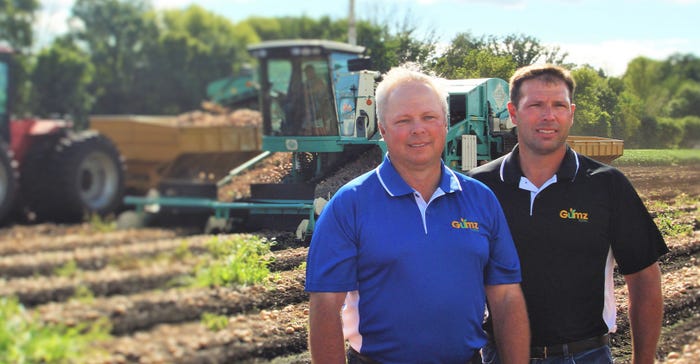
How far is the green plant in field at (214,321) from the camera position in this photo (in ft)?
11.8

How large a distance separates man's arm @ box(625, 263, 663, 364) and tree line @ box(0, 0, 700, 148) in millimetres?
1929

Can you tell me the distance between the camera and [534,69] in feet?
11.9

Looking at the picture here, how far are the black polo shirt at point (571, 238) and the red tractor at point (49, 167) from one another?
1983 millimetres

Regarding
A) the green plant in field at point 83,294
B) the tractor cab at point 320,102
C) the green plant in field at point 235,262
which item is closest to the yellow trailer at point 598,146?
the tractor cab at point 320,102

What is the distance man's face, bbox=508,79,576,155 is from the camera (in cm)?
352

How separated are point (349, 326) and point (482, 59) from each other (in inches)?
107

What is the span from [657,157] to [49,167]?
533 cm

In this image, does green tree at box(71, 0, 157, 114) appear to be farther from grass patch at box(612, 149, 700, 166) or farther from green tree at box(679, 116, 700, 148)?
green tree at box(679, 116, 700, 148)

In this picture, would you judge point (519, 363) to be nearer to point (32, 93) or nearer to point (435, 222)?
point (435, 222)

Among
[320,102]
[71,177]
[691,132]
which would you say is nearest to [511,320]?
[71,177]

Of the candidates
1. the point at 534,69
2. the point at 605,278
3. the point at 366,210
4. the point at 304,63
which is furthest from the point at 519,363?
the point at 304,63

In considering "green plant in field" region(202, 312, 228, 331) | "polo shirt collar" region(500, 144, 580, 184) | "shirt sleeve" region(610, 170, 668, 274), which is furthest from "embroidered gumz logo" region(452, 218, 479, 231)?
"green plant in field" region(202, 312, 228, 331)

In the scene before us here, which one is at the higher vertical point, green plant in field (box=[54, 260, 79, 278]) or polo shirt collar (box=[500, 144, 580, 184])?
polo shirt collar (box=[500, 144, 580, 184])

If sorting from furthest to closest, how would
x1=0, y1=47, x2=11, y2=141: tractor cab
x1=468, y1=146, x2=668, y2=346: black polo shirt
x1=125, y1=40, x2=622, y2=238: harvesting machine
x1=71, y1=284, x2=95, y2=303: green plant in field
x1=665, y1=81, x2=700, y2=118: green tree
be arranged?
x1=665, y1=81, x2=700, y2=118: green tree < x1=125, y1=40, x2=622, y2=238: harvesting machine < x1=468, y1=146, x2=668, y2=346: black polo shirt < x1=71, y1=284, x2=95, y2=303: green plant in field < x1=0, y1=47, x2=11, y2=141: tractor cab
